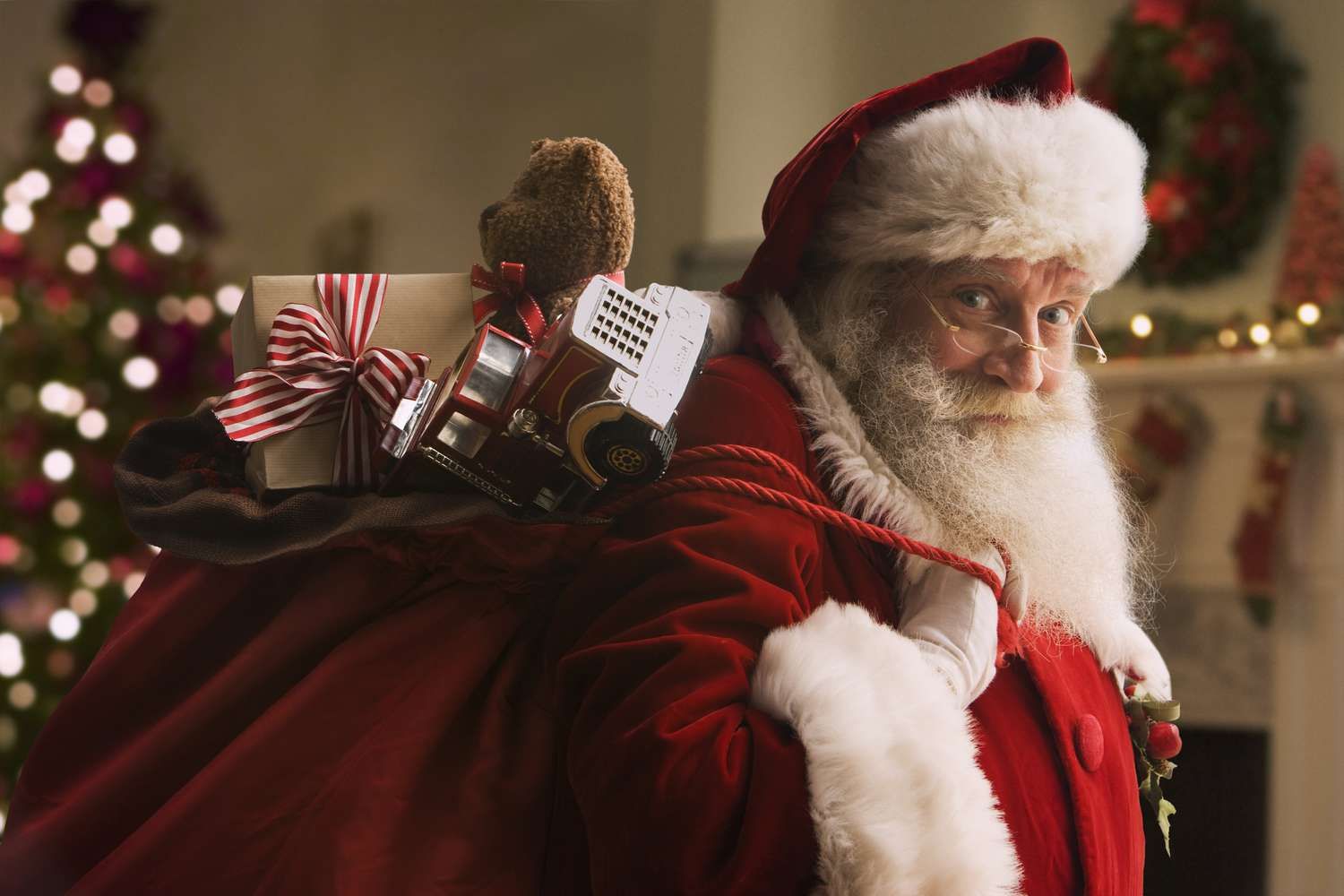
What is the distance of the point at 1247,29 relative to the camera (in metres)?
2.96

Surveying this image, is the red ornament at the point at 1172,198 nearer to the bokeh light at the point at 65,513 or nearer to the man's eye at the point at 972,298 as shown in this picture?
the man's eye at the point at 972,298

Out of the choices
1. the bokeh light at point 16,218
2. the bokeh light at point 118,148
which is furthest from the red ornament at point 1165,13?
the bokeh light at point 16,218

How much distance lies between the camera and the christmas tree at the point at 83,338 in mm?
2721

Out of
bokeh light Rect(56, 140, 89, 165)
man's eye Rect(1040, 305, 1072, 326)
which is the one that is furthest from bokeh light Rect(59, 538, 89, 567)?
man's eye Rect(1040, 305, 1072, 326)

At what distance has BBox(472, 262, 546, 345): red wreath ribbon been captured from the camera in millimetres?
1069

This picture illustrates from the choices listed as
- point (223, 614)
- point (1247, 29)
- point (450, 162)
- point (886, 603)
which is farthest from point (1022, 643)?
point (450, 162)

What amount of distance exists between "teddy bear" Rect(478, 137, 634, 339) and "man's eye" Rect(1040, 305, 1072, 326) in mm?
406

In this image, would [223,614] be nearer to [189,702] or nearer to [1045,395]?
[189,702]

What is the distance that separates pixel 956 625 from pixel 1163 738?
0.36 metres

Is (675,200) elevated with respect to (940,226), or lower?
elevated

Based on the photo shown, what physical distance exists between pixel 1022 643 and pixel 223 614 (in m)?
0.74

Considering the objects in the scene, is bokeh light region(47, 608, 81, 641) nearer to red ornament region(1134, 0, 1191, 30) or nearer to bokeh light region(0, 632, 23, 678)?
bokeh light region(0, 632, 23, 678)

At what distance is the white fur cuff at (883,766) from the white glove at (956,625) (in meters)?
0.04

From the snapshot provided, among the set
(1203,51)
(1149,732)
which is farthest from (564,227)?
(1203,51)
